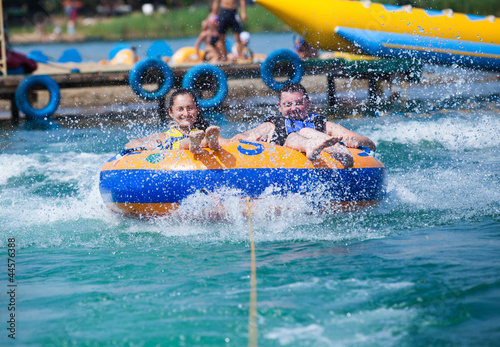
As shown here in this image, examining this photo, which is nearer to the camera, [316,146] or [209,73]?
[316,146]

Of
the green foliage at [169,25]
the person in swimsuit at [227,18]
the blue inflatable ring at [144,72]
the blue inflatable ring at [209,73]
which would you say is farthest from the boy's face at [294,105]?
the green foliage at [169,25]

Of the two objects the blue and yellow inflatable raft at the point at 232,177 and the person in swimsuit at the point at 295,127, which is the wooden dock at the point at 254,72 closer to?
the person in swimsuit at the point at 295,127

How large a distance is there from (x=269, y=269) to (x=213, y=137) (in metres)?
1.30

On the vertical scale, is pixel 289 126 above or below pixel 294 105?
below

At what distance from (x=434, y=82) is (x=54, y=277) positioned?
32.2ft

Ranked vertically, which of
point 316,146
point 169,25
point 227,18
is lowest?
point 316,146

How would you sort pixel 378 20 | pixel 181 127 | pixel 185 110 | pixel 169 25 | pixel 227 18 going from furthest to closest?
1. pixel 169 25
2. pixel 227 18
3. pixel 378 20
4. pixel 181 127
5. pixel 185 110

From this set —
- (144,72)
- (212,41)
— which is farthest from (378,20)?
(212,41)

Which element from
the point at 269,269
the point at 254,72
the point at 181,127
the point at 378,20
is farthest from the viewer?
the point at 254,72

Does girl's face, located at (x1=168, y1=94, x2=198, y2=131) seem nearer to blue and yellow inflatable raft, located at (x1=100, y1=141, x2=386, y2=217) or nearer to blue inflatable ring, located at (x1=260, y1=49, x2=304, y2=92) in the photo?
blue and yellow inflatable raft, located at (x1=100, y1=141, x2=386, y2=217)

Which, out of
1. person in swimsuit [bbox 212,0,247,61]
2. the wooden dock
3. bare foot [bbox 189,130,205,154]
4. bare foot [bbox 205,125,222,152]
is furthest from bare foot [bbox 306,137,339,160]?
person in swimsuit [bbox 212,0,247,61]

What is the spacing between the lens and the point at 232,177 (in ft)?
15.7

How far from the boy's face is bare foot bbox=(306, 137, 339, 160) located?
1.74ft

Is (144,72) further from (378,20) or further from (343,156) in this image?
(343,156)
